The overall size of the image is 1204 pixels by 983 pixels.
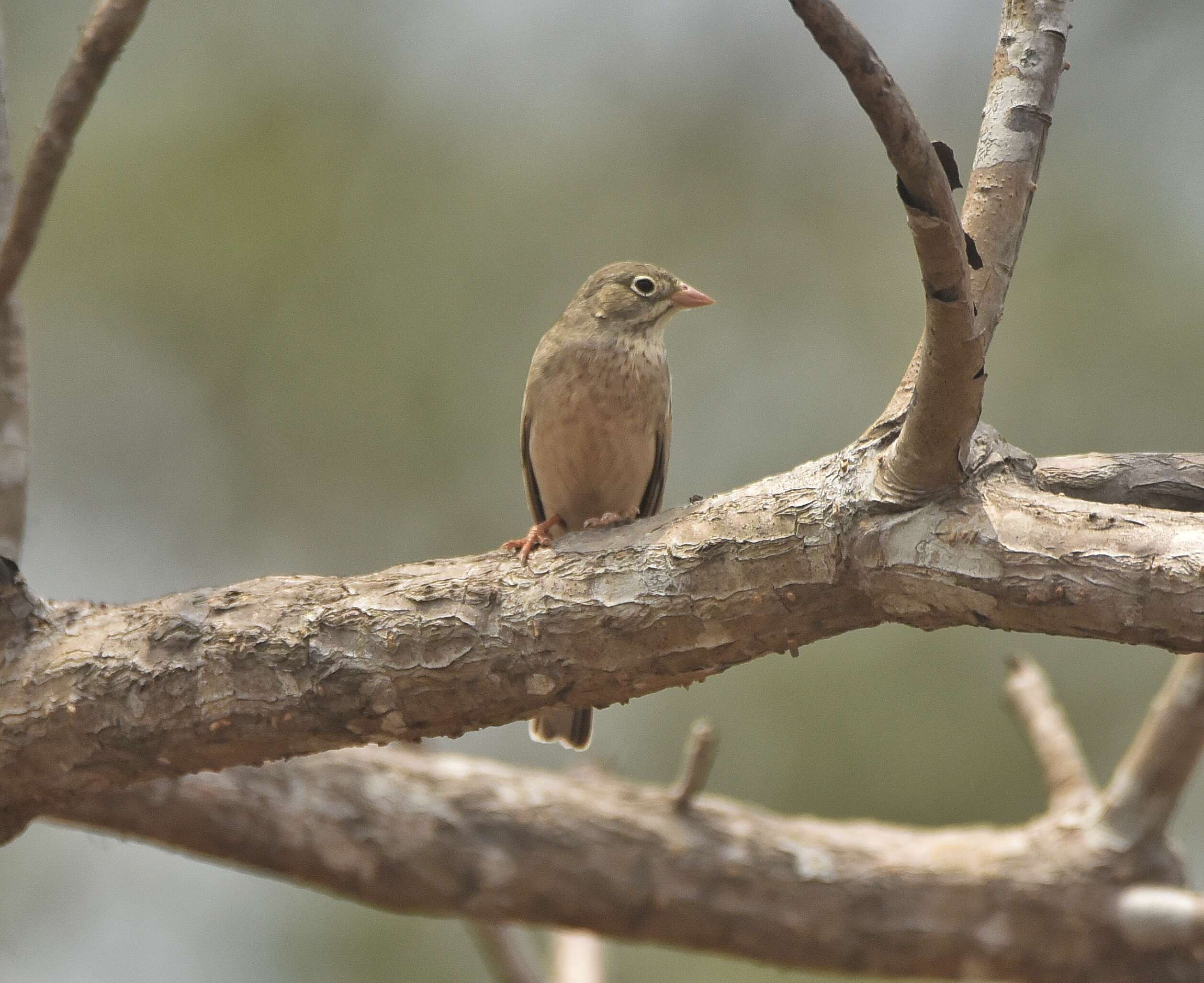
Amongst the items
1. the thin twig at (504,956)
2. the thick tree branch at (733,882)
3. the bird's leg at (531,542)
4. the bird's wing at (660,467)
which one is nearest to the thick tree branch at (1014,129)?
the bird's leg at (531,542)

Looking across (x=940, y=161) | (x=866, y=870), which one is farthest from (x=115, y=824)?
(x=940, y=161)

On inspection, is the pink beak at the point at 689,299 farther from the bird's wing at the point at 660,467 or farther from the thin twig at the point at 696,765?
the thin twig at the point at 696,765

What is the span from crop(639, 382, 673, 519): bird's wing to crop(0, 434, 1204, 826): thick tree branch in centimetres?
215

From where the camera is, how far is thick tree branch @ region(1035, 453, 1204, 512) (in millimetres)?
3066

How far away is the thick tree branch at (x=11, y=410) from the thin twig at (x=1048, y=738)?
3.93 m

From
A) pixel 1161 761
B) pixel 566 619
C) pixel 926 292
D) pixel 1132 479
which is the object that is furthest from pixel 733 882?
pixel 926 292

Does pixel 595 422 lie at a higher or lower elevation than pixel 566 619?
higher

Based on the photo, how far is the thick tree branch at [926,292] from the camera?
2.25m

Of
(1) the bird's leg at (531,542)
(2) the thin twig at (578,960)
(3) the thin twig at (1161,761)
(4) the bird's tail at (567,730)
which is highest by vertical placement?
(1) the bird's leg at (531,542)

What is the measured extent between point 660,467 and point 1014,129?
2721mm

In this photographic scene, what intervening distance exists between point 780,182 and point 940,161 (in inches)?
381

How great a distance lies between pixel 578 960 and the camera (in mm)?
6043

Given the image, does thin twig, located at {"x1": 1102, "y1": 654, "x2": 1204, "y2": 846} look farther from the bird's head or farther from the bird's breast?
the bird's head

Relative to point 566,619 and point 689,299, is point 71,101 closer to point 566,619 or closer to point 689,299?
point 566,619
